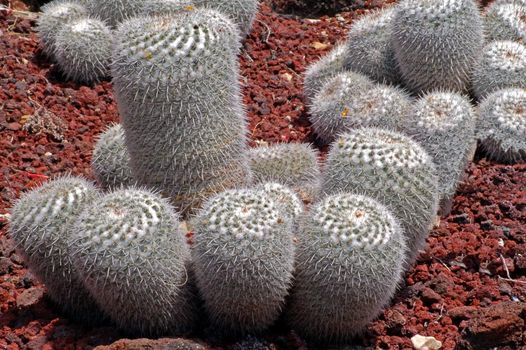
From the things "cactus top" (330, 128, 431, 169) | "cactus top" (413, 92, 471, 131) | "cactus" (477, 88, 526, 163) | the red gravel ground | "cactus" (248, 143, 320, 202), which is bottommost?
the red gravel ground

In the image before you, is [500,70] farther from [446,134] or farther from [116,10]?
[116,10]

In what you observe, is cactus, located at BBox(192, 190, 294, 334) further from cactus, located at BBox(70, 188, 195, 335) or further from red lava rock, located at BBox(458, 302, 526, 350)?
red lava rock, located at BBox(458, 302, 526, 350)

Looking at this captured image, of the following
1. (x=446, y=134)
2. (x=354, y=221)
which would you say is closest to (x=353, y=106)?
(x=446, y=134)

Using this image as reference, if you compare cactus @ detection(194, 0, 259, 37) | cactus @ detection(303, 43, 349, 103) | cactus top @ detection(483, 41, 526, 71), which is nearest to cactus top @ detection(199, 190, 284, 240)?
cactus @ detection(303, 43, 349, 103)

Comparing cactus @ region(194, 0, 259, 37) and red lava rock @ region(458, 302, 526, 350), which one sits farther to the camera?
cactus @ region(194, 0, 259, 37)

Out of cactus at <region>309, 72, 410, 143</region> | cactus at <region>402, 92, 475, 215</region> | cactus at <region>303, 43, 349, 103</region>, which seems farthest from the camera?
cactus at <region>303, 43, 349, 103</region>

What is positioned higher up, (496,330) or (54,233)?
(54,233)

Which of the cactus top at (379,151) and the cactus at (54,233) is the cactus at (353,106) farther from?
the cactus at (54,233)
